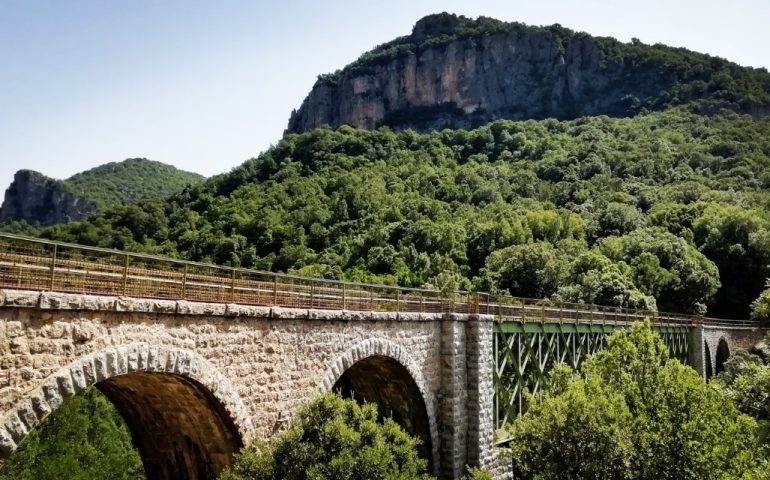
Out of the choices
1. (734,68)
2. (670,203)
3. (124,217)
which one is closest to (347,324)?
(124,217)

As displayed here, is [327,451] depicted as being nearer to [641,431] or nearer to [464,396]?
[641,431]

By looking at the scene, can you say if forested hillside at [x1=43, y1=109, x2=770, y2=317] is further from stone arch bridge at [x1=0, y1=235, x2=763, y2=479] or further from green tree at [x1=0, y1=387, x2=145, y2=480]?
stone arch bridge at [x1=0, y1=235, x2=763, y2=479]

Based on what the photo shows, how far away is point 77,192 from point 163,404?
147m

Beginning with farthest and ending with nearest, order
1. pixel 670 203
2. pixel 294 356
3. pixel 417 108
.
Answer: pixel 417 108 < pixel 670 203 < pixel 294 356

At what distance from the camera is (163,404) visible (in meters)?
15.7

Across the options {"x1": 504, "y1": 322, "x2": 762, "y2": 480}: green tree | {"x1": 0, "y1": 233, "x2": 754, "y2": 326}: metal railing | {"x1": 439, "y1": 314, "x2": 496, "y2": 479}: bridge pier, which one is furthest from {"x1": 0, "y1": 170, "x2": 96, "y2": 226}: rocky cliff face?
{"x1": 504, "y1": 322, "x2": 762, "y2": 480}: green tree

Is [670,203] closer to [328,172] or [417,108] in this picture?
[328,172]

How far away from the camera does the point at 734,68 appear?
173625mm

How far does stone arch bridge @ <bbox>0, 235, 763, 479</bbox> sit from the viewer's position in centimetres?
1079

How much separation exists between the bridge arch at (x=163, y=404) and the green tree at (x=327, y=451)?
1089 millimetres

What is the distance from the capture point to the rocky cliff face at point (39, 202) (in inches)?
5428

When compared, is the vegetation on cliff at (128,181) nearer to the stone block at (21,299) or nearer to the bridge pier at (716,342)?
the bridge pier at (716,342)

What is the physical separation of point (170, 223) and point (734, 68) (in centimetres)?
15969

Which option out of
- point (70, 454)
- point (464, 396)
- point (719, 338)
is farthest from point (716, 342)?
point (70, 454)
